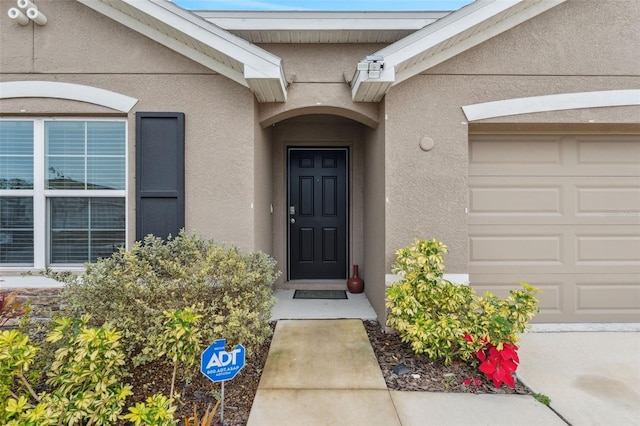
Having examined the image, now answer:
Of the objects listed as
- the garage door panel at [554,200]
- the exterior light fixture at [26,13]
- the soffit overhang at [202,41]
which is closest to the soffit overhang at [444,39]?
the soffit overhang at [202,41]

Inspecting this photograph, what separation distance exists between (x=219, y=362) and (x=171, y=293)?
0.80 metres

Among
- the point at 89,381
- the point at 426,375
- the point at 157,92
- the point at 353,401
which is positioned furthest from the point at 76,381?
the point at 157,92

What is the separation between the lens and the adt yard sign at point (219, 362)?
228 centimetres

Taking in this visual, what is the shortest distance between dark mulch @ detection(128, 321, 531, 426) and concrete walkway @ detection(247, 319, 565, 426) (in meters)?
0.08

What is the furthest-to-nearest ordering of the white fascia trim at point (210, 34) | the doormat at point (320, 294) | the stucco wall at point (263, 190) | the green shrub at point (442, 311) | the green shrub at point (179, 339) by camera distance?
the doormat at point (320, 294) → the stucco wall at point (263, 190) → the white fascia trim at point (210, 34) → the green shrub at point (442, 311) → the green shrub at point (179, 339)

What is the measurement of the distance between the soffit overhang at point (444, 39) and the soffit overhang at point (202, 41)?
98 centimetres

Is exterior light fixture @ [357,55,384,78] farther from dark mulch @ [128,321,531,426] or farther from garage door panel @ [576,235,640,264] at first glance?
garage door panel @ [576,235,640,264]

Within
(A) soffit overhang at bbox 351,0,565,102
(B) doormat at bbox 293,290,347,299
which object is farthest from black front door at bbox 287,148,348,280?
(A) soffit overhang at bbox 351,0,565,102

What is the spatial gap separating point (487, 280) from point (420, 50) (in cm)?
288

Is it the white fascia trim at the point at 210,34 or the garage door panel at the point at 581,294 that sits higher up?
the white fascia trim at the point at 210,34

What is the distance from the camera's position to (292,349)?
11.2ft

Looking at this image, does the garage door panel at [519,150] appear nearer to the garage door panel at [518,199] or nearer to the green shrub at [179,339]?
the garage door panel at [518,199]

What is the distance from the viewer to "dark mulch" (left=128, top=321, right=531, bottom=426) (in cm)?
258

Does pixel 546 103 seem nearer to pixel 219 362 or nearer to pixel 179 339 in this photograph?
pixel 219 362
